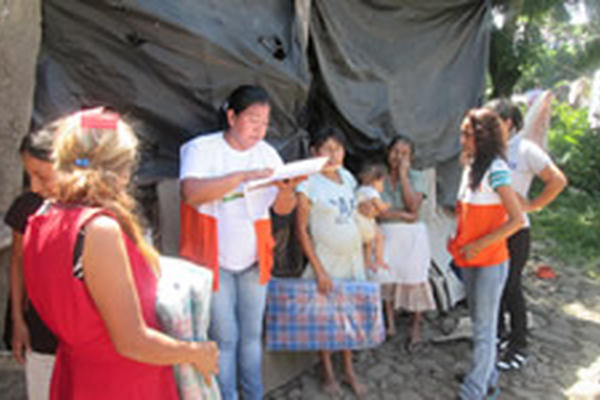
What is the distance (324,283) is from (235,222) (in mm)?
877

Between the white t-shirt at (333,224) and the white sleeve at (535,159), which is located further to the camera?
the white sleeve at (535,159)

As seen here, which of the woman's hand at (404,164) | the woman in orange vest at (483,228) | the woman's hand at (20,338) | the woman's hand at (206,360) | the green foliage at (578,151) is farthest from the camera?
the green foliage at (578,151)

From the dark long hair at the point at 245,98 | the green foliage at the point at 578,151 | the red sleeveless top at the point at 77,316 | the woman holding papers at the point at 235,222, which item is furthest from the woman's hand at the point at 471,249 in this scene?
the green foliage at the point at 578,151

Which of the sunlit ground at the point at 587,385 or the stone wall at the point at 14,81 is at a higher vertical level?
the stone wall at the point at 14,81

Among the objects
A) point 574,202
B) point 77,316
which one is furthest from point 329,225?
point 574,202

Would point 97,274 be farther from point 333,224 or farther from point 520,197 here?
point 520,197

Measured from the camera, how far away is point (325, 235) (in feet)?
9.97

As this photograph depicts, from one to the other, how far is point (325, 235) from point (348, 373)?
3.25 ft

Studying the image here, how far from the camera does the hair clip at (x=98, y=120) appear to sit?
1277 mm

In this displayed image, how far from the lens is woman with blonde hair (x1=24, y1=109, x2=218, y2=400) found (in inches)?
47.2

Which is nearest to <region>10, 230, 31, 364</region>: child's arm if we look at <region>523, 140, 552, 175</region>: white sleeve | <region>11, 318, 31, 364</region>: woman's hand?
<region>11, 318, 31, 364</region>: woman's hand

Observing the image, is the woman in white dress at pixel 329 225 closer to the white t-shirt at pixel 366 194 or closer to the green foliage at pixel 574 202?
the white t-shirt at pixel 366 194

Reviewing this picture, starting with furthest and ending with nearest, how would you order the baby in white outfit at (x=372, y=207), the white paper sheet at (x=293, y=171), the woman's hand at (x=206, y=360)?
the baby in white outfit at (x=372, y=207) < the white paper sheet at (x=293, y=171) < the woman's hand at (x=206, y=360)

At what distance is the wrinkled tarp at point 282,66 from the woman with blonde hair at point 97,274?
112cm
